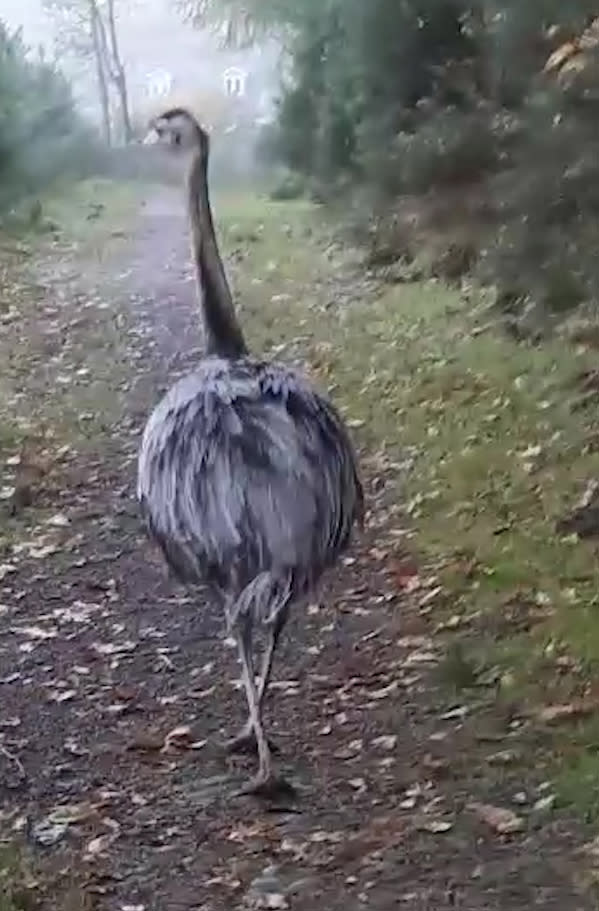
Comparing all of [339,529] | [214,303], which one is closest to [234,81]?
[214,303]

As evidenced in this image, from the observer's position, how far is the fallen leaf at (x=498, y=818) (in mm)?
3771

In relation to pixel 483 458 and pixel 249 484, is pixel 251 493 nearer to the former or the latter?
pixel 249 484

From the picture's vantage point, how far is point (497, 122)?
10352 millimetres

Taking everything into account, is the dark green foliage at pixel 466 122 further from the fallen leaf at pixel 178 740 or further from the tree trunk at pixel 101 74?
the fallen leaf at pixel 178 740

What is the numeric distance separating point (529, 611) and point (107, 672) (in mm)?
1270

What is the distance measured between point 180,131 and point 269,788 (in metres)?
1.91

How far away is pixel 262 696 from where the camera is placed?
4.21 meters

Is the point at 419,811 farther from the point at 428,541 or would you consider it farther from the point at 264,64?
the point at 264,64

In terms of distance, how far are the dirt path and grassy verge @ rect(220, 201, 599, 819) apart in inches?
5.1

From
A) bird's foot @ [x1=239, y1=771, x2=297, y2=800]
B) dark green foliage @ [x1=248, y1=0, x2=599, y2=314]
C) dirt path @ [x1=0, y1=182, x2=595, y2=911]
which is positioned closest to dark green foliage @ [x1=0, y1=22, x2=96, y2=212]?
dark green foliage @ [x1=248, y1=0, x2=599, y2=314]

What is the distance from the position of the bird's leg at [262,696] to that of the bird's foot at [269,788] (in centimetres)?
18

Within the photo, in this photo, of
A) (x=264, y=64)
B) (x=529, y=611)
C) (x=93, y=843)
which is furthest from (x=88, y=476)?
(x=264, y=64)

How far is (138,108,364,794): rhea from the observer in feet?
12.5

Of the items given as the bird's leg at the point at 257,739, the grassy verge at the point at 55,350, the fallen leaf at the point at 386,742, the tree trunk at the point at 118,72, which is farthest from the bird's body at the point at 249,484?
the tree trunk at the point at 118,72
